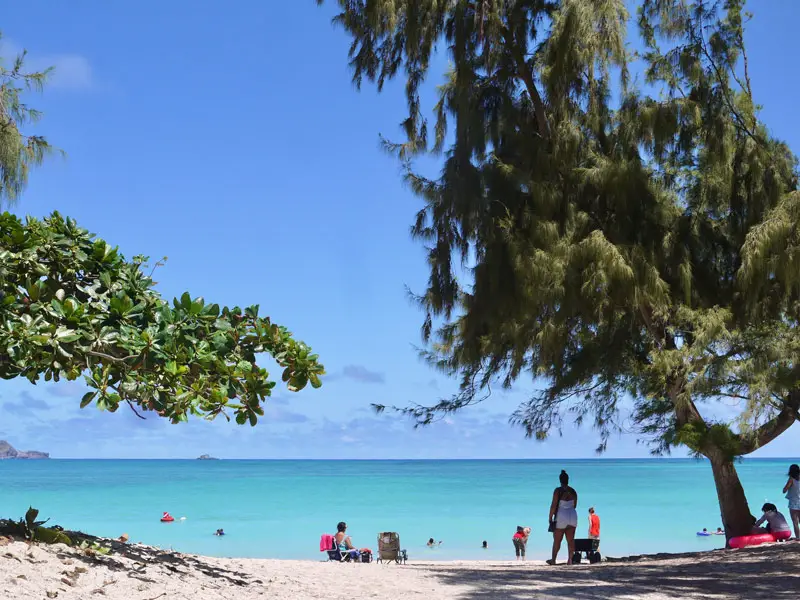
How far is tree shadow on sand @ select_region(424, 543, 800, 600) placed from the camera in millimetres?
6191

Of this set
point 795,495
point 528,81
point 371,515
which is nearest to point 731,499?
point 795,495

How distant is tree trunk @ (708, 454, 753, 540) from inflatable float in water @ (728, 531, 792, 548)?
0.13 metres

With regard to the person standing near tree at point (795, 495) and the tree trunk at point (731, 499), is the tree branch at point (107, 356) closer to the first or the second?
the tree trunk at point (731, 499)

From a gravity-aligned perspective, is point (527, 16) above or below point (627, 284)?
above

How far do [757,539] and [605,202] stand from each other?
4.99m

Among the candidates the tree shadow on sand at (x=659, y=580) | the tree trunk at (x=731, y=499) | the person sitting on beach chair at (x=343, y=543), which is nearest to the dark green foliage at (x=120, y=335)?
the tree shadow on sand at (x=659, y=580)

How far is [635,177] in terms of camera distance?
374 inches

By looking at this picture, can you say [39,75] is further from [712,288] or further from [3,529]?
[712,288]

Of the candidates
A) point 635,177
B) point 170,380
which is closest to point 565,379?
point 635,177

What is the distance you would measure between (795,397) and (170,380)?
849 cm

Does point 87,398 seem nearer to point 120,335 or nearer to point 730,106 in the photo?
point 120,335

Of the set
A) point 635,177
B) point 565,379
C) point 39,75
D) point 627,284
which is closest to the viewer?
point 39,75

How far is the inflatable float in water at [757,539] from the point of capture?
10.4 m

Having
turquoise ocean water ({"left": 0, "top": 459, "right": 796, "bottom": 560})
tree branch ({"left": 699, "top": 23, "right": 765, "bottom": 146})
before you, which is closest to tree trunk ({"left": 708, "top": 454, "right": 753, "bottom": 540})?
tree branch ({"left": 699, "top": 23, "right": 765, "bottom": 146})
